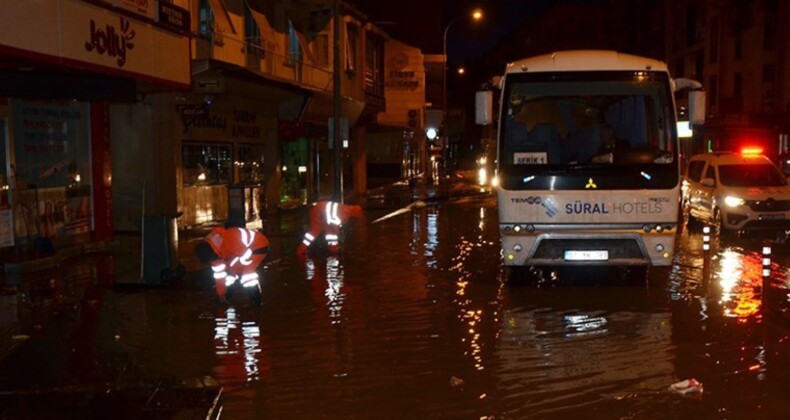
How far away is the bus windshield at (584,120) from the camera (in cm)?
1132

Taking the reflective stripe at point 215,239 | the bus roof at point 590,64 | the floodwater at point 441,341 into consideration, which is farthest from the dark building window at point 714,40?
the reflective stripe at point 215,239

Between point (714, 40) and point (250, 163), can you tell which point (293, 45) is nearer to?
point (250, 163)

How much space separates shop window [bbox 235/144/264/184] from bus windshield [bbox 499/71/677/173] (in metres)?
13.2

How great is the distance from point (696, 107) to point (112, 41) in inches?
339

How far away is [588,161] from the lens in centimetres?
1133

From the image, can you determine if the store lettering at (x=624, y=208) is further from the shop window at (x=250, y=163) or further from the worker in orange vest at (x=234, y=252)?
the shop window at (x=250, y=163)

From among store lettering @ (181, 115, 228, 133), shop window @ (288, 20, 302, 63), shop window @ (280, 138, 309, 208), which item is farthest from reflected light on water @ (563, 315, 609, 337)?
shop window @ (280, 138, 309, 208)

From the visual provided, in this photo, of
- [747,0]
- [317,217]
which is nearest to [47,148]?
[317,217]

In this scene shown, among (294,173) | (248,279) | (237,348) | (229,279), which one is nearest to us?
(237,348)

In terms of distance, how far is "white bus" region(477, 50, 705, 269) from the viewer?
11.2 m

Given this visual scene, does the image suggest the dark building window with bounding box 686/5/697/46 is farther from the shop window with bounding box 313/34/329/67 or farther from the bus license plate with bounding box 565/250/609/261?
the bus license plate with bounding box 565/250/609/261

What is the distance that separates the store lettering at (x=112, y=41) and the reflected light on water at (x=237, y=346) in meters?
4.73

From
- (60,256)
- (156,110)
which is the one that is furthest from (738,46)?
(60,256)

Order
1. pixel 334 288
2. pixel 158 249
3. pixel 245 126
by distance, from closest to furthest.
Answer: pixel 158 249
pixel 334 288
pixel 245 126
